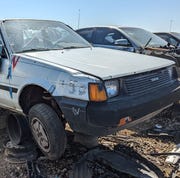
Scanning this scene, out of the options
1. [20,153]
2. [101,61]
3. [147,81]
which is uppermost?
[101,61]

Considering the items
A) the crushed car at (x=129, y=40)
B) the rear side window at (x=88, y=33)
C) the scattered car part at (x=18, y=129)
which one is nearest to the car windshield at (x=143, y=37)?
the crushed car at (x=129, y=40)

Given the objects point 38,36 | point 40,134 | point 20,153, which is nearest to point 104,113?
point 40,134

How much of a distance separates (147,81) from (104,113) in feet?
2.60

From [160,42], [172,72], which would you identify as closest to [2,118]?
[172,72]

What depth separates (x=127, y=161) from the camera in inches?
131

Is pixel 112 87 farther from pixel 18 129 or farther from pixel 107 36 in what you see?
pixel 107 36

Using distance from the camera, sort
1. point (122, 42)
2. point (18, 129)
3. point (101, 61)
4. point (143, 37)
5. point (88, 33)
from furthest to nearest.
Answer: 1. point (88, 33)
2. point (143, 37)
3. point (122, 42)
4. point (18, 129)
5. point (101, 61)

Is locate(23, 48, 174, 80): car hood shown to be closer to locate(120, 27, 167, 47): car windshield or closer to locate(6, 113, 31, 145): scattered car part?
locate(6, 113, 31, 145): scattered car part

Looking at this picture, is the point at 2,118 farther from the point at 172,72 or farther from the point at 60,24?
the point at 172,72

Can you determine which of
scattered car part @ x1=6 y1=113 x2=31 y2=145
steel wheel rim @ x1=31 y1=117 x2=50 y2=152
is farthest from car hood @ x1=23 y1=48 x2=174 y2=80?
scattered car part @ x1=6 y1=113 x2=31 y2=145

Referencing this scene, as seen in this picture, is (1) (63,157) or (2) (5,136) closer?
(1) (63,157)

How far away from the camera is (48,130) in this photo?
10.8 ft

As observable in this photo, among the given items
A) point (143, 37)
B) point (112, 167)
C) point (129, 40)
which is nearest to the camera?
point (112, 167)

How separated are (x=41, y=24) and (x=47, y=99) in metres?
1.44
